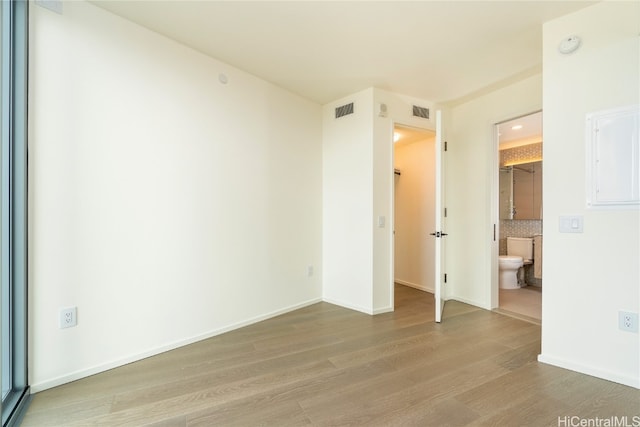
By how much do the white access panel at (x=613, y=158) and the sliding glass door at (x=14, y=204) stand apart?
3550 millimetres

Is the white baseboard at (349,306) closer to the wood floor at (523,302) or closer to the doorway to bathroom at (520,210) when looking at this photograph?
the wood floor at (523,302)

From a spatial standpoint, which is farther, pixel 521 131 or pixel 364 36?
pixel 521 131

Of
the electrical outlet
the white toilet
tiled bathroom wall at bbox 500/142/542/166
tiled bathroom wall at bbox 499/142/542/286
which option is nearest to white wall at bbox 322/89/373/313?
the white toilet

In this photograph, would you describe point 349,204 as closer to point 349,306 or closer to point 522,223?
point 349,306

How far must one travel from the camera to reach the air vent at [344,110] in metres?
3.39

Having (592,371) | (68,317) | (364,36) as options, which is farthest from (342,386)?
(364,36)

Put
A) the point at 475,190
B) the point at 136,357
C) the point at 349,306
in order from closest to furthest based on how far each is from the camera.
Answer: the point at 136,357
the point at 349,306
the point at 475,190

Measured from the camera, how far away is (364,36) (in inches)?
90.8

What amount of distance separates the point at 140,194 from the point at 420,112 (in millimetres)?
3081

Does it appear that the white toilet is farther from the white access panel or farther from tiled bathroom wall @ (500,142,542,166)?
the white access panel

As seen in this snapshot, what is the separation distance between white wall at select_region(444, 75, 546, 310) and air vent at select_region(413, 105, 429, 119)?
0.45 metres

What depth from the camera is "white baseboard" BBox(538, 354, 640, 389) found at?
6.00 ft

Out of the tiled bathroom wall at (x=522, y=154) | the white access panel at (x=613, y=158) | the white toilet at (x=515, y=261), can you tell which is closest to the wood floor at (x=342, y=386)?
the white access panel at (x=613, y=158)

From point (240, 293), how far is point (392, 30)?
8.56 ft
